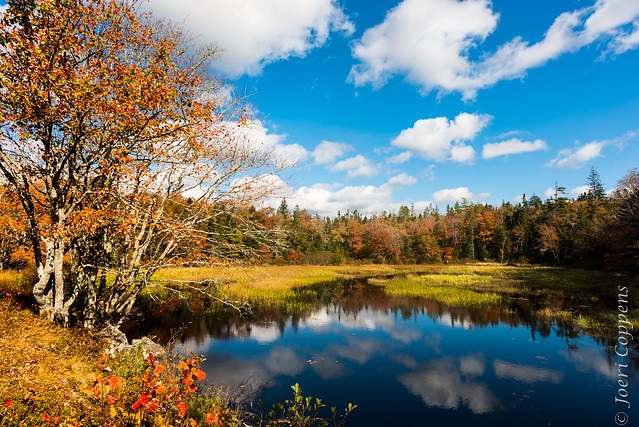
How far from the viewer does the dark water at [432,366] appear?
384 inches

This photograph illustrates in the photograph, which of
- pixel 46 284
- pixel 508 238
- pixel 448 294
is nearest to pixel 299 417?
pixel 46 284

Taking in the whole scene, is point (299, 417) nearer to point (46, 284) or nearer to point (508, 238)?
point (46, 284)

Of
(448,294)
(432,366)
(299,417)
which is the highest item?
(299,417)

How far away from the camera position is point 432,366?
43.1 ft

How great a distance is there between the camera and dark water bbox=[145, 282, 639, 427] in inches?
384

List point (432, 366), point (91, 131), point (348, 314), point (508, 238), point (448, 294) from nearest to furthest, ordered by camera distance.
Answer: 1. point (91, 131)
2. point (432, 366)
3. point (348, 314)
4. point (448, 294)
5. point (508, 238)

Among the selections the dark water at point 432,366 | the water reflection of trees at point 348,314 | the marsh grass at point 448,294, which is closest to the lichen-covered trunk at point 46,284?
the dark water at point 432,366

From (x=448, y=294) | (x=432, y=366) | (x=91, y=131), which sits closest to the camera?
(x=91, y=131)

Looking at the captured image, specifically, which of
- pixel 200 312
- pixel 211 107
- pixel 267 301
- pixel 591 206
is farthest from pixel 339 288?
pixel 591 206

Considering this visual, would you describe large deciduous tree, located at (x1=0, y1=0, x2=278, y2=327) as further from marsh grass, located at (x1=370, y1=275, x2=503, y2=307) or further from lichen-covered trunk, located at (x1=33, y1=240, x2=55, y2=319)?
marsh grass, located at (x1=370, y1=275, x2=503, y2=307)

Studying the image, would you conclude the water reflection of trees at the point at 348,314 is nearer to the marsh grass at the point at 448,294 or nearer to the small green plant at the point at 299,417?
the marsh grass at the point at 448,294

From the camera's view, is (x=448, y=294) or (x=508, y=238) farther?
(x=508, y=238)

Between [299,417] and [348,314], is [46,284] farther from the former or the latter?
[348,314]

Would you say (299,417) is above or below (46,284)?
below
